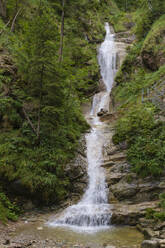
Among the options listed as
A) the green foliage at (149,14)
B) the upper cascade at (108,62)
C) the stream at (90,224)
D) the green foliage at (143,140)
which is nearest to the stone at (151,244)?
the stream at (90,224)

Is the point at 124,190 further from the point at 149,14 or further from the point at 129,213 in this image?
the point at 149,14

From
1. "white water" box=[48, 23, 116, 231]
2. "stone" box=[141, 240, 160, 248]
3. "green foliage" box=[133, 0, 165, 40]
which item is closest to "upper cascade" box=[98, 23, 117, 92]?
"green foliage" box=[133, 0, 165, 40]

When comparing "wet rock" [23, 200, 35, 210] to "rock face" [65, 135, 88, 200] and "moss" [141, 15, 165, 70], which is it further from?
"moss" [141, 15, 165, 70]

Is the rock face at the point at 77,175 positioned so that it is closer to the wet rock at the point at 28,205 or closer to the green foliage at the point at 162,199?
the wet rock at the point at 28,205

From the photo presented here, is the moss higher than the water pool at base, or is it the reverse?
the moss

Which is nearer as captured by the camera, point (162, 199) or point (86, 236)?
point (86, 236)

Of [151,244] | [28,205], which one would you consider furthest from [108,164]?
[151,244]

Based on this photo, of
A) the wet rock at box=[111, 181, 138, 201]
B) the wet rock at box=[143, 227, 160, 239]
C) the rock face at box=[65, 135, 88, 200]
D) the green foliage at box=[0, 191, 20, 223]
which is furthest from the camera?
the rock face at box=[65, 135, 88, 200]

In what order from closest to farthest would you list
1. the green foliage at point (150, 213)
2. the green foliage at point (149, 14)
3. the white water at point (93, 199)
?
1. the green foliage at point (150, 213)
2. the white water at point (93, 199)
3. the green foliage at point (149, 14)

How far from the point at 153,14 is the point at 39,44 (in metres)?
19.1

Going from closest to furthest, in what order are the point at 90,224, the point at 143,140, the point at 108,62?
the point at 90,224 < the point at 143,140 < the point at 108,62

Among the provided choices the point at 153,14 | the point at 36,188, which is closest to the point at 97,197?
the point at 36,188

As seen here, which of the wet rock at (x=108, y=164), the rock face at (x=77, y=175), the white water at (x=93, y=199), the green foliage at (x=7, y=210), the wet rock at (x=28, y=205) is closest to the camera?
the green foliage at (x=7, y=210)

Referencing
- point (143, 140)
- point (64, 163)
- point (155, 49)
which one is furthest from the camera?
point (155, 49)
